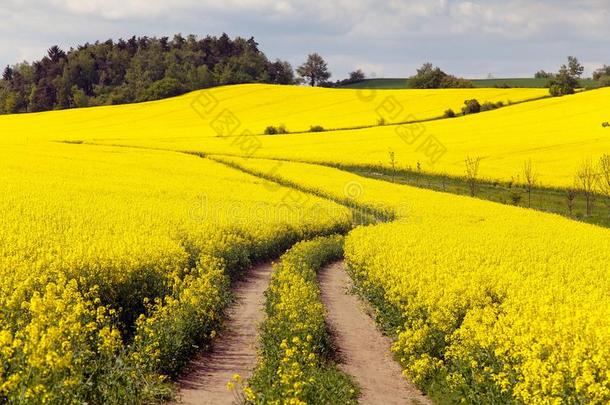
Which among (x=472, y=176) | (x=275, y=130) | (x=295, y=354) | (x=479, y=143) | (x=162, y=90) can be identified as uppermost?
(x=162, y=90)

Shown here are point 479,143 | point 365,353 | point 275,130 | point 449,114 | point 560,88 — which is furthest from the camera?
point 560,88

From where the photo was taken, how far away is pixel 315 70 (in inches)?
5743

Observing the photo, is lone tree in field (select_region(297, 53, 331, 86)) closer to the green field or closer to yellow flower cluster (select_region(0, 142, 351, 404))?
the green field

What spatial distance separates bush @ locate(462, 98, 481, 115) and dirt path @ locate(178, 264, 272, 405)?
227 ft

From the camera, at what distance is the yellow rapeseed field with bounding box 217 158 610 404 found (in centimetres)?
838

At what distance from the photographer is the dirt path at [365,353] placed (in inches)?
431

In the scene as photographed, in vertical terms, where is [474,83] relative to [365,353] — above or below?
above

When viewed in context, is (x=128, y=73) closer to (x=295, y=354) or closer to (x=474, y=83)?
(x=474, y=83)

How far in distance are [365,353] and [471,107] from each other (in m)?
73.0

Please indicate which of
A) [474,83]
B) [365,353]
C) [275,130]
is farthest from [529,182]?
[474,83]

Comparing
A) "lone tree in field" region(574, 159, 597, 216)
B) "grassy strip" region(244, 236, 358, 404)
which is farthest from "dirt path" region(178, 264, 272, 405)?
"lone tree in field" region(574, 159, 597, 216)

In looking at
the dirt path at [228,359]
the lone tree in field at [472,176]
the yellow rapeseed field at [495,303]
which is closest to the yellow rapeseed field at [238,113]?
the lone tree in field at [472,176]

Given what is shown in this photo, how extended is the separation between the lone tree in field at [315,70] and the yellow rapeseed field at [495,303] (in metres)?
123

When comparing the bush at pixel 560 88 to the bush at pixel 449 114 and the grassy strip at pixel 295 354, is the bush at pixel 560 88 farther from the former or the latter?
the grassy strip at pixel 295 354
